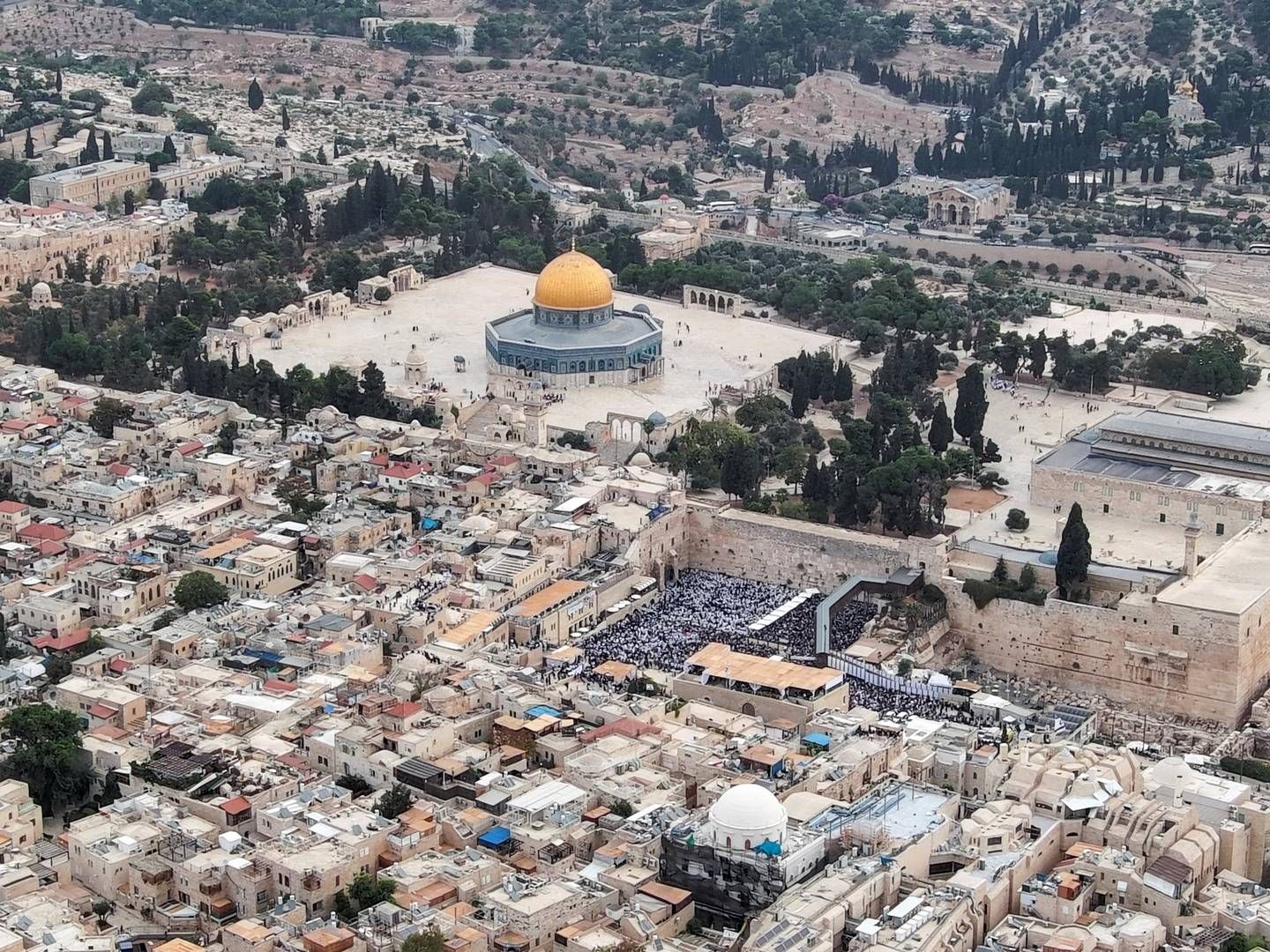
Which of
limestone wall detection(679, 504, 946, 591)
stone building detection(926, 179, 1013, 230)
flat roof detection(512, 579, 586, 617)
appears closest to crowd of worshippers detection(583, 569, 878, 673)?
limestone wall detection(679, 504, 946, 591)

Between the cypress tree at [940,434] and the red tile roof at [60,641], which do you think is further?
the cypress tree at [940,434]

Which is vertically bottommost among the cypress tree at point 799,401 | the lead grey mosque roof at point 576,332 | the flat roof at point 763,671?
the flat roof at point 763,671

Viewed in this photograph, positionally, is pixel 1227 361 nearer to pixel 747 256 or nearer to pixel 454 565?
pixel 747 256

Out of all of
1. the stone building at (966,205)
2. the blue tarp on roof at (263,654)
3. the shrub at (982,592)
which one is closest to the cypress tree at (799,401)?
the shrub at (982,592)

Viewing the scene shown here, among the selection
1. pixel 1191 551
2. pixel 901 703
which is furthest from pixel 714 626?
pixel 1191 551

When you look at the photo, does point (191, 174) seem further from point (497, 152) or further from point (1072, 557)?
point (1072, 557)

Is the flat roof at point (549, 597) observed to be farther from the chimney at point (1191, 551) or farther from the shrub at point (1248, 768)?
the shrub at point (1248, 768)

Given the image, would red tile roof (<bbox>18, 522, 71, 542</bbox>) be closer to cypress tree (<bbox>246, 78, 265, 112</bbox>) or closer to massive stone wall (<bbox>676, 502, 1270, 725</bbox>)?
massive stone wall (<bbox>676, 502, 1270, 725</bbox>)
